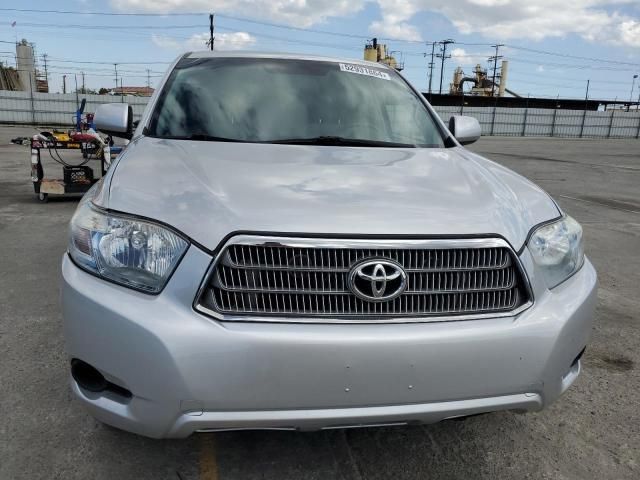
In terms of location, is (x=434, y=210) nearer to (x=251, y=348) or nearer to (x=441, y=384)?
(x=441, y=384)

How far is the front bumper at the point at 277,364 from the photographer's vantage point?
1606 millimetres

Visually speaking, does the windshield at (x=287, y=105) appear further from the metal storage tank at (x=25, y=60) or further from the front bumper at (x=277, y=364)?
the metal storage tank at (x=25, y=60)

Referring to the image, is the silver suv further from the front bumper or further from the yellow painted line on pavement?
the yellow painted line on pavement

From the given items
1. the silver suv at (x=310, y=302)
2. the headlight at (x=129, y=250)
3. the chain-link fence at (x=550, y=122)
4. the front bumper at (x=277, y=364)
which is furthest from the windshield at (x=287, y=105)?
the chain-link fence at (x=550, y=122)

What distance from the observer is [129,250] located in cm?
178

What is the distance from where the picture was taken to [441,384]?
1.71 metres

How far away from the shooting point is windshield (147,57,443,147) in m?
2.80

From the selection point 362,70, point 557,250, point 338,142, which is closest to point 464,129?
point 362,70

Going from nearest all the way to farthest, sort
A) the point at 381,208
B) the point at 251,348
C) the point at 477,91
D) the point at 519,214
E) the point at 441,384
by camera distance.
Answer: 1. the point at 251,348
2. the point at 441,384
3. the point at 381,208
4. the point at 519,214
5. the point at 477,91

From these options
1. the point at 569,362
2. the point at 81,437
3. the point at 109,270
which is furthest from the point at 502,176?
the point at 81,437

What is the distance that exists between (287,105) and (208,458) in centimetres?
184

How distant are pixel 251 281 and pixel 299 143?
118cm

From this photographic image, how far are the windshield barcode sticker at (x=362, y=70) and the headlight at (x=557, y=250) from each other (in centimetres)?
176

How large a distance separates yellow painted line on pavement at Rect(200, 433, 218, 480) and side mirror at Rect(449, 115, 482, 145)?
2.40 meters
